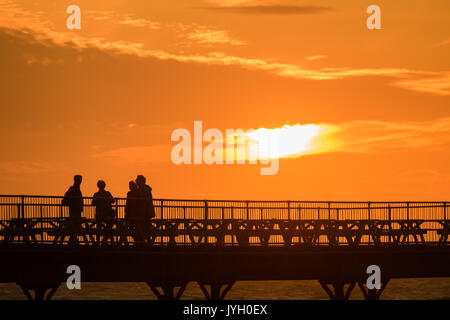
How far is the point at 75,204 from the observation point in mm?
30672

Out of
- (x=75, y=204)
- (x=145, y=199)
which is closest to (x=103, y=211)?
(x=75, y=204)

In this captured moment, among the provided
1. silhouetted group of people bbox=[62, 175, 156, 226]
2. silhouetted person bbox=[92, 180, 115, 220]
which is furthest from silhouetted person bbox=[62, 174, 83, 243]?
silhouetted person bbox=[92, 180, 115, 220]

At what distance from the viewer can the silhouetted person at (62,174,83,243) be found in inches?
1187

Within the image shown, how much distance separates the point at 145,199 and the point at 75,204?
2.27 m

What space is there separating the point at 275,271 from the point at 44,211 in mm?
7944

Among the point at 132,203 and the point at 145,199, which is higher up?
the point at 145,199

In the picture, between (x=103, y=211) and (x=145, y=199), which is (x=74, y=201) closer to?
(x=103, y=211)

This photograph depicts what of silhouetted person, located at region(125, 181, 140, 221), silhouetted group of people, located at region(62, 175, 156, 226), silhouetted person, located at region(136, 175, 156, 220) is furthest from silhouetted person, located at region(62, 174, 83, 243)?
silhouetted person, located at region(136, 175, 156, 220)

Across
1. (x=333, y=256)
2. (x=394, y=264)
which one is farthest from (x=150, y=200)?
(x=394, y=264)

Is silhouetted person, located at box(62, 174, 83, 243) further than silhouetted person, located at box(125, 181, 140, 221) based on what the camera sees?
No

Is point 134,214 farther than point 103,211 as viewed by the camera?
Yes

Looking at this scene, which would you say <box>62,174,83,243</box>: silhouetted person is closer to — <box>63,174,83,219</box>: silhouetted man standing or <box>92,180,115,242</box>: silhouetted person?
<box>63,174,83,219</box>: silhouetted man standing

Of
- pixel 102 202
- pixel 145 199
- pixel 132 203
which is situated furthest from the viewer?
pixel 132 203
